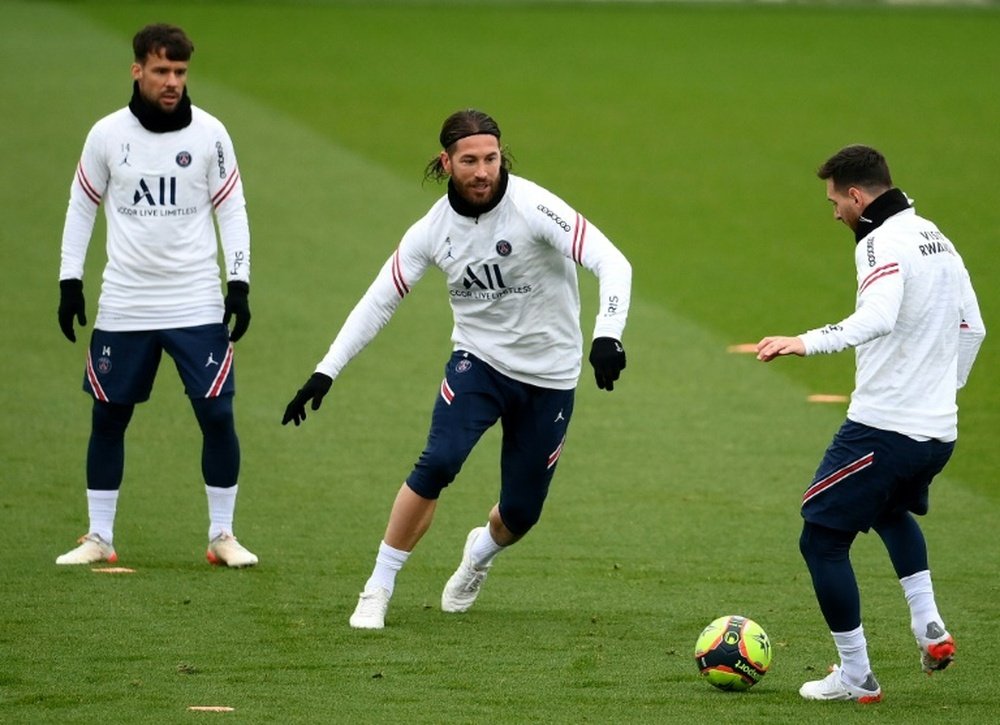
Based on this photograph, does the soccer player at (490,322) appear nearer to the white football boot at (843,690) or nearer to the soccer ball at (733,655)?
the soccer ball at (733,655)

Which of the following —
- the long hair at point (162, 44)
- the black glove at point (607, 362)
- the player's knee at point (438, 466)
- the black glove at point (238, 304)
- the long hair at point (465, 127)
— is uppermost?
the long hair at point (162, 44)

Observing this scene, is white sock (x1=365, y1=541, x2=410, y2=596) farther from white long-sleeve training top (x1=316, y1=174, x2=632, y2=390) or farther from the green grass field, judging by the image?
white long-sleeve training top (x1=316, y1=174, x2=632, y2=390)

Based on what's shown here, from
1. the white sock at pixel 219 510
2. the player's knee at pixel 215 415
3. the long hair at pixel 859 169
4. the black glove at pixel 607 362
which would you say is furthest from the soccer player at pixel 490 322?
the white sock at pixel 219 510

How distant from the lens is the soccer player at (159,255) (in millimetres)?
7734

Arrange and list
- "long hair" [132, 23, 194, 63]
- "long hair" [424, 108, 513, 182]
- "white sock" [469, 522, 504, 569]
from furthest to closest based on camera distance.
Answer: "long hair" [132, 23, 194, 63] → "white sock" [469, 522, 504, 569] → "long hair" [424, 108, 513, 182]

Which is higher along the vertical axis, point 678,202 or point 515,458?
point 678,202

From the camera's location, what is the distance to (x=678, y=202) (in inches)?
750

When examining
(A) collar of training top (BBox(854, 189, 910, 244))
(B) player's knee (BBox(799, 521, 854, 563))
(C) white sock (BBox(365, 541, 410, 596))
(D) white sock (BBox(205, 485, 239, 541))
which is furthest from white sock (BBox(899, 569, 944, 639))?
(D) white sock (BBox(205, 485, 239, 541))

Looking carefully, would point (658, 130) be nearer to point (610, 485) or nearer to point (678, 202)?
point (678, 202)

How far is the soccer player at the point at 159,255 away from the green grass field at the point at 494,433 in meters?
0.78

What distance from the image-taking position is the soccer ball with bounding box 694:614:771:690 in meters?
6.12

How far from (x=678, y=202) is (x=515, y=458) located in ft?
40.2

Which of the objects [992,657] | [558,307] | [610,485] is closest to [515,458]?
[558,307]

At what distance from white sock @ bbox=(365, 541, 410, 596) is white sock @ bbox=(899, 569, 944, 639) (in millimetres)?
1996
